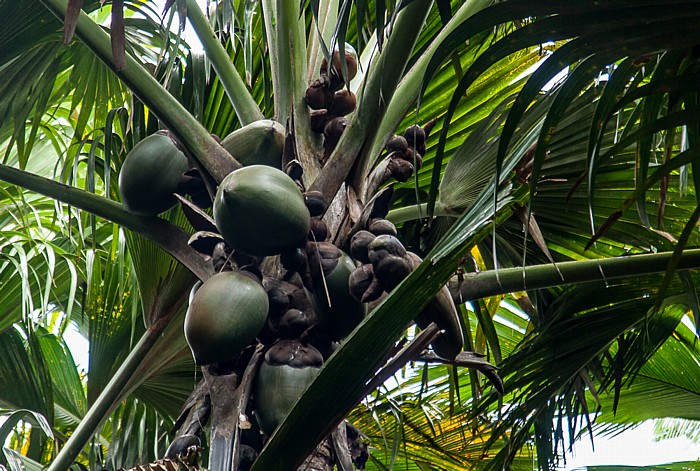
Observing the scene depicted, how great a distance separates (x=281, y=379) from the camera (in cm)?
147

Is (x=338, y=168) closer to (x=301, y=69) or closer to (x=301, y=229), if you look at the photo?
(x=301, y=229)

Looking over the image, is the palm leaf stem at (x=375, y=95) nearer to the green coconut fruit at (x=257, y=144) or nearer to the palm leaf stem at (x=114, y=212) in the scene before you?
the green coconut fruit at (x=257, y=144)

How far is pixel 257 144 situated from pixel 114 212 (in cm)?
35

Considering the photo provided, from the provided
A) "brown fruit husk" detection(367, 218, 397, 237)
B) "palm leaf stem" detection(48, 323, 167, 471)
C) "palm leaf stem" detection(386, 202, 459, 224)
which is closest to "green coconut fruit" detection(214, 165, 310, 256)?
"brown fruit husk" detection(367, 218, 397, 237)

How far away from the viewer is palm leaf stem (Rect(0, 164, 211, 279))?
1712 millimetres

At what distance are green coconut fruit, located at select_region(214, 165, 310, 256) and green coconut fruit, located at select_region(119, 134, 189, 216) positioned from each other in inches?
10.4

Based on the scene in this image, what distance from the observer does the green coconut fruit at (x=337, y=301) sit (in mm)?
1530

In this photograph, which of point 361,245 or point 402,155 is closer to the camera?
point 361,245

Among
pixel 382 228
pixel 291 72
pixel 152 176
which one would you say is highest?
pixel 291 72

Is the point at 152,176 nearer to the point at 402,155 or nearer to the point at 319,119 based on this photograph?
the point at 319,119

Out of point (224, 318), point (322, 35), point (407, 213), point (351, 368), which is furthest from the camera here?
point (322, 35)

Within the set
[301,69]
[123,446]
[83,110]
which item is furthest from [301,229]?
[123,446]

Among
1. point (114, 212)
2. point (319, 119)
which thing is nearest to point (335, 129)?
point (319, 119)

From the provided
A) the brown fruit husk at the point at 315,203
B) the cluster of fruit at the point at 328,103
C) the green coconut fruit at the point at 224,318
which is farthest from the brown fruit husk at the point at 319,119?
the green coconut fruit at the point at 224,318
